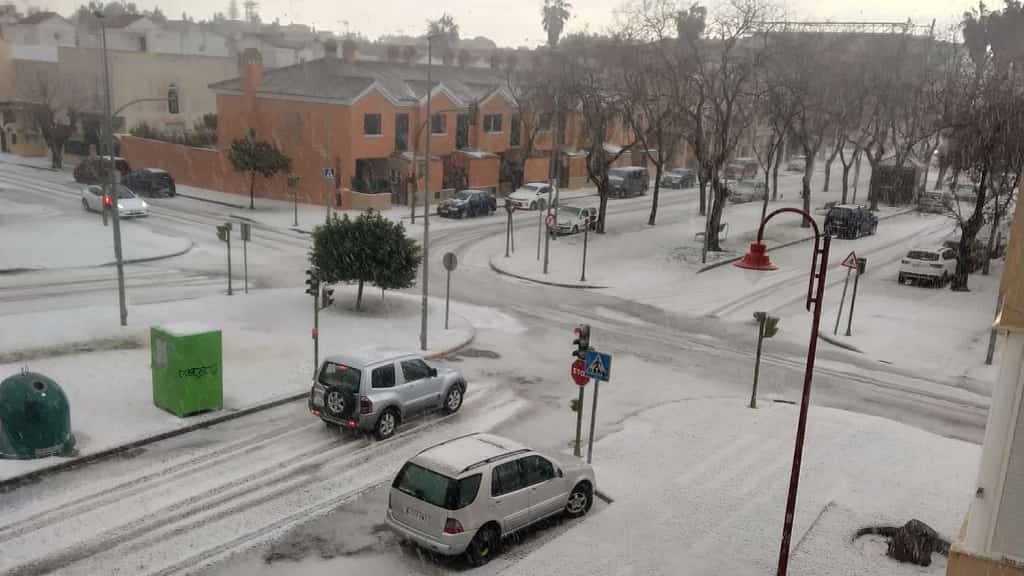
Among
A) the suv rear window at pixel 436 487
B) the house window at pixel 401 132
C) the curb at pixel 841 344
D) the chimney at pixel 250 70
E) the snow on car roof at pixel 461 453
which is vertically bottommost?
the curb at pixel 841 344

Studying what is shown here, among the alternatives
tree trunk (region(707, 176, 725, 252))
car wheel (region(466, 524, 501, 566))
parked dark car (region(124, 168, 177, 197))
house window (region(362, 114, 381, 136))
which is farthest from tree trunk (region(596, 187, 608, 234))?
car wheel (region(466, 524, 501, 566))

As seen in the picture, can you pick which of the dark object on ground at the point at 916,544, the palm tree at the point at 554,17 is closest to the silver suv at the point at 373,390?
the dark object on ground at the point at 916,544

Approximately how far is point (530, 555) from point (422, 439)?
4.68 meters

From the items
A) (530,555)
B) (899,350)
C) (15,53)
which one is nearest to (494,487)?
(530,555)

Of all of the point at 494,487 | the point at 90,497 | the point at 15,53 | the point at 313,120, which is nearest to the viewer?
the point at 494,487

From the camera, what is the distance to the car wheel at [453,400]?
17078 mm

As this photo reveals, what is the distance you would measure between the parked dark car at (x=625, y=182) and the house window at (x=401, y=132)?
1458 cm

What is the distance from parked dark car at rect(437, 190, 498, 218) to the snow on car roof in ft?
109

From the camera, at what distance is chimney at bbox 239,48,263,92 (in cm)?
4800

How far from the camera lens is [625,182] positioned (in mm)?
57656

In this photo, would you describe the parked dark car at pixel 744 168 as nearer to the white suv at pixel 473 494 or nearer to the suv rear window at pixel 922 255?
the suv rear window at pixel 922 255

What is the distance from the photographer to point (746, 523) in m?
12.8

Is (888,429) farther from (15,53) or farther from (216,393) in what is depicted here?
(15,53)

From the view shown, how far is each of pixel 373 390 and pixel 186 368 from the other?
3537 millimetres
